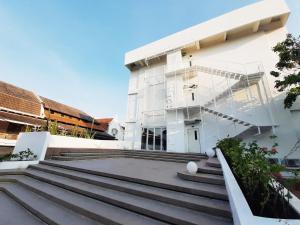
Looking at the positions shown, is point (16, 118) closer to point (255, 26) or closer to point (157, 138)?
point (157, 138)

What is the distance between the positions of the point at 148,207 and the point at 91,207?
119 centimetres

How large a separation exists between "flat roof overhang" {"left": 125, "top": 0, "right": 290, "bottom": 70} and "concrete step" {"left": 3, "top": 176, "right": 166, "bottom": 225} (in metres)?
14.7

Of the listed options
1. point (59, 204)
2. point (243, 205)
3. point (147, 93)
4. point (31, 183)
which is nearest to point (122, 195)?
point (59, 204)

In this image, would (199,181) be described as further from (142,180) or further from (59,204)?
(59,204)

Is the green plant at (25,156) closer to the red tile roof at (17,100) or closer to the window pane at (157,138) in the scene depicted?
the window pane at (157,138)

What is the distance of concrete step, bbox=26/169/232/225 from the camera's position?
7.75 feet

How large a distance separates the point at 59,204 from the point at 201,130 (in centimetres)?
1084

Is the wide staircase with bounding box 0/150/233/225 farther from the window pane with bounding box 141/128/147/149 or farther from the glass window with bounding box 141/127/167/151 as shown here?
the window pane with bounding box 141/128/147/149

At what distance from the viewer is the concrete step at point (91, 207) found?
252cm

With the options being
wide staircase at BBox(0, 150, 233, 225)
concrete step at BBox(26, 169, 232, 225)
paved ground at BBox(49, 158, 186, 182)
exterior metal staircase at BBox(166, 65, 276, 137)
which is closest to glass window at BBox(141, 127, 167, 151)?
exterior metal staircase at BBox(166, 65, 276, 137)

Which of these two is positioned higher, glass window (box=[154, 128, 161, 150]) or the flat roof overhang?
the flat roof overhang

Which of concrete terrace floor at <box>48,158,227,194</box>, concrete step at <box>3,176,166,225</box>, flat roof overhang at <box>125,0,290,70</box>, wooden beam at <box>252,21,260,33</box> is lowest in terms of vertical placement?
concrete step at <box>3,176,166,225</box>

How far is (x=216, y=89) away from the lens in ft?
40.4

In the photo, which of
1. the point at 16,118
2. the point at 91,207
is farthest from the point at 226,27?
the point at 16,118
